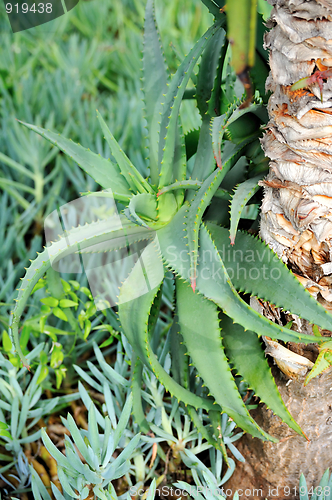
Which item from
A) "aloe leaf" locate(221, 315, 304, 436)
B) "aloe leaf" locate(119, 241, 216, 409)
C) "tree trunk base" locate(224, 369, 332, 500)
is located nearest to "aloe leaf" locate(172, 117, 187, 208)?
"aloe leaf" locate(119, 241, 216, 409)

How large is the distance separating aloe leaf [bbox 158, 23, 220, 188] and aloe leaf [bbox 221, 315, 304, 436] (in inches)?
10.8

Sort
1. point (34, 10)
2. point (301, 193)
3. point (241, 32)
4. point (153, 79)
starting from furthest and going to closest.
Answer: point (34, 10), point (153, 79), point (301, 193), point (241, 32)

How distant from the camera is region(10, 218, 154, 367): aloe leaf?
2.07 feet

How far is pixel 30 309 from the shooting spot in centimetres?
107

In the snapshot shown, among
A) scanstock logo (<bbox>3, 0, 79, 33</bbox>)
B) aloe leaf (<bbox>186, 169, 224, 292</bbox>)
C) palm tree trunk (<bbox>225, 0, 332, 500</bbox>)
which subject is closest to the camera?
palm tree trunk (<bbox>225, 0, 332, 500</bbox>)

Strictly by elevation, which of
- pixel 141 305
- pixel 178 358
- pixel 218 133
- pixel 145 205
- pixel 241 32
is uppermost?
pixel 241 32

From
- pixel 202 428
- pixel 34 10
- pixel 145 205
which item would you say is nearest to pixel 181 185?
pixel 145 205

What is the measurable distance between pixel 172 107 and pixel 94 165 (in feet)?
0.60

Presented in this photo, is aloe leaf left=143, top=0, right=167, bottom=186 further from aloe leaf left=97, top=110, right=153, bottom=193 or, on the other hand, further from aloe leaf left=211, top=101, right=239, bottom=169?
aloe leaf left=211, top=101, right=239, bottom=169

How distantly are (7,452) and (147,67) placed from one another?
88cm

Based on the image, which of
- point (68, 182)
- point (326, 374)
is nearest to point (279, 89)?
point (326, 374)

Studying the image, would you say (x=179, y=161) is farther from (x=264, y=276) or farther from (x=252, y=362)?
(x=252, y=362)

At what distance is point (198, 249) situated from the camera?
64 cm

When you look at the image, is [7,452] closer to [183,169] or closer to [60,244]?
[60,244]
